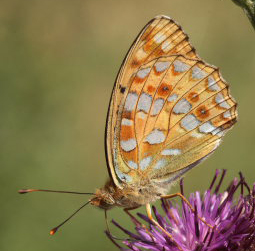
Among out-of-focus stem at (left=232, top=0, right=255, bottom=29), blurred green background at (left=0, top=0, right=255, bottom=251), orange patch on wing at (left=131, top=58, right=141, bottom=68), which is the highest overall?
out-of-focus stem at (left=232, top=0, right=255, bottom=29)

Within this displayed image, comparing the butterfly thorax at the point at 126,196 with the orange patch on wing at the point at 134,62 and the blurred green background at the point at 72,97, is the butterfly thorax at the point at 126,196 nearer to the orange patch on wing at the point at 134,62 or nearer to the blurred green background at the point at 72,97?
the orange patch on wing at the point at 134,62

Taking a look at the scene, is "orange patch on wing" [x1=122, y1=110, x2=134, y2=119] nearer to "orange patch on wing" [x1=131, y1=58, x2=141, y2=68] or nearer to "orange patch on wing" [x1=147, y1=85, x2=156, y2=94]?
"orange patch on wing" [x1=147, y1=85, x2=156, y2=94]

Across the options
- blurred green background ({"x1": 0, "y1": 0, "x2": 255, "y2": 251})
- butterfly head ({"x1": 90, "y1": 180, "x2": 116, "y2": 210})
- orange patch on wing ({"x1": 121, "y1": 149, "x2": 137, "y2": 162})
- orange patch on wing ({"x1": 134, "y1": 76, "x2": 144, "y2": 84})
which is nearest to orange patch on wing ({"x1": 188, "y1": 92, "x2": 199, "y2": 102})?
orange patch on wing ({"x1": 134, "y1": 76, "x2": 144, "y2": 84})

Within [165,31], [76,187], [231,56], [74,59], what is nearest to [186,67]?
[165,31]

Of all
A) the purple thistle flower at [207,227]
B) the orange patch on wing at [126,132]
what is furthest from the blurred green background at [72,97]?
the orange patch on wing at [126,132]

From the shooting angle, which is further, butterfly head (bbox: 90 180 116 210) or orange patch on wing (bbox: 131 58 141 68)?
orange patch on wing (bbox: 131 58 141 68)

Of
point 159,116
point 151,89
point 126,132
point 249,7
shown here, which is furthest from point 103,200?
point 249,7

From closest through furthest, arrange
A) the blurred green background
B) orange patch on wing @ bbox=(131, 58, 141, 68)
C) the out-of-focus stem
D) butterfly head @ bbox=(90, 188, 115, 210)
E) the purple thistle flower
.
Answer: the out-of-focus stem
the purple thistle flower
butterfly head @ bbox=(90, 188, 115, 210)
orange patch on wing @ bbox=(131, 58, 141, 68)
the blurred green background

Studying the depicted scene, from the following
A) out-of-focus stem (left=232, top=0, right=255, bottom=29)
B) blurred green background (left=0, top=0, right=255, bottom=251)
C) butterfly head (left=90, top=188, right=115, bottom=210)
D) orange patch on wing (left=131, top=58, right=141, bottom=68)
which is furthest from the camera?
blurred green background (left=0, top=0, right=255, bottom=251)
